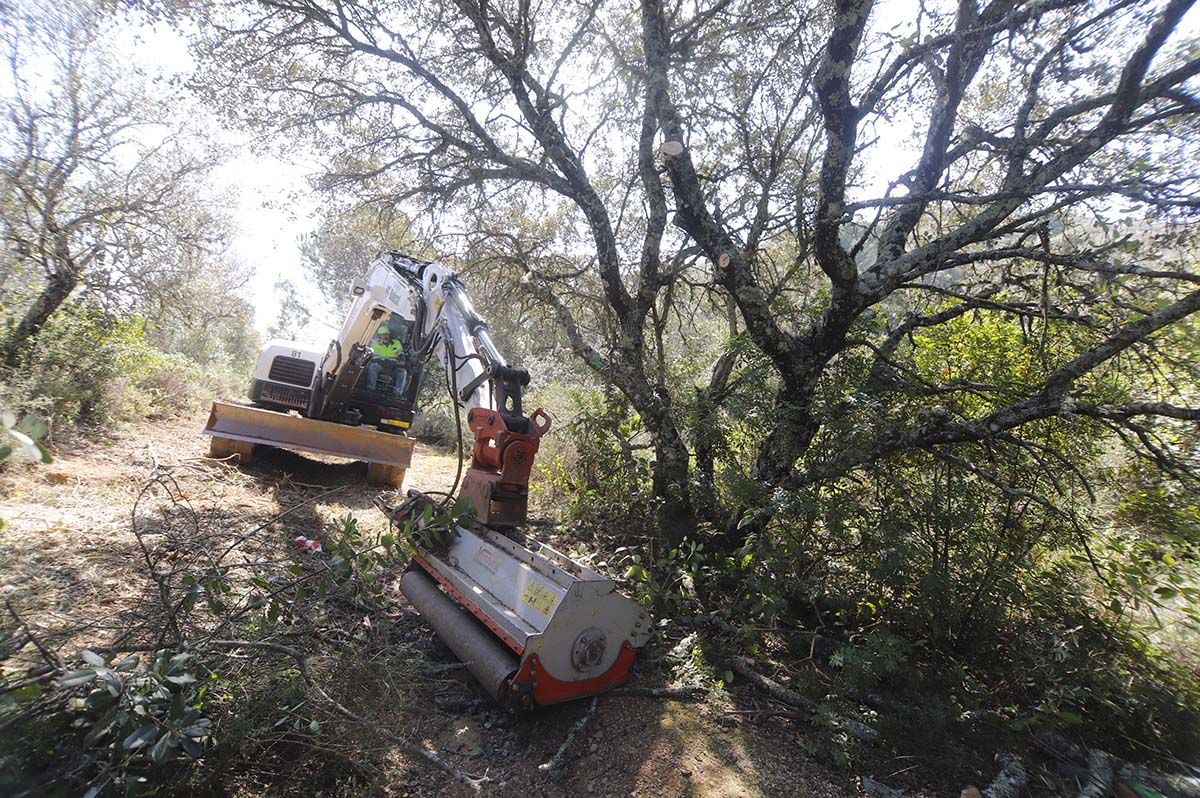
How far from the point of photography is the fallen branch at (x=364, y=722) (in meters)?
2.43

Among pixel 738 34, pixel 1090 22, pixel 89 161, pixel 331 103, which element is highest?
pixel 738 34

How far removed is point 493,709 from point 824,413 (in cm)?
312

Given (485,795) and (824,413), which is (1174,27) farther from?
(485,795)

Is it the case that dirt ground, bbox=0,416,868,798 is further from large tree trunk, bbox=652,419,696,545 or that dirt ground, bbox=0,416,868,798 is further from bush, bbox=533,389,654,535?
bush, bbox=533,389,654,535

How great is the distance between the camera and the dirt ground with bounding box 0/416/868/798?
2.61 meters

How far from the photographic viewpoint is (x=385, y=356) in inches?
288

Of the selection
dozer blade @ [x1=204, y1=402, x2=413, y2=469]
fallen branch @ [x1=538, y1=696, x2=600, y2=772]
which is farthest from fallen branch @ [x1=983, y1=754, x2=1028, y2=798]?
dozer blade @ [x1=204, y1=402, x2=413, y2=469]

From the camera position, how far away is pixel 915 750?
3.17 metres

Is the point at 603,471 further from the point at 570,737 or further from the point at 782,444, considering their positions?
the point at 570,737

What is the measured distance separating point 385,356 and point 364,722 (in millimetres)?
5376

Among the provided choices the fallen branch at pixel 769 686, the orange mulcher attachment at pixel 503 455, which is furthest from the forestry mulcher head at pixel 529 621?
the fallen branch at pixel 769 686

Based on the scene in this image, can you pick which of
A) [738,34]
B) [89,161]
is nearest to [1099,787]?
[738,34]

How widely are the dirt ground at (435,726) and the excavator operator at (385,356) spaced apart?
3.36m

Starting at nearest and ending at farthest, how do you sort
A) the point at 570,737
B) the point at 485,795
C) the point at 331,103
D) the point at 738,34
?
the point at 485,795 → the point at 570,737 → the point at 738,34 → the point at 331,103
